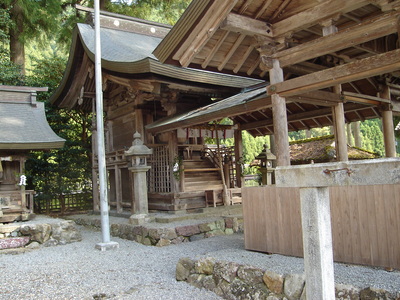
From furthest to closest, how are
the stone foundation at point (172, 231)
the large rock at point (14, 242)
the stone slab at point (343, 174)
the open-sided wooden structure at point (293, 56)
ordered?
the large rock at point (14, 242) < the stone foundation at point (172, 231) < the open-sided wooden structure at point (293, 56) < the stone slab at point (343, 174)

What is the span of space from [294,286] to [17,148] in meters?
8.36

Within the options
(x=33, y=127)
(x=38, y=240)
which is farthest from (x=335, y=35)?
(x=33, y=127)

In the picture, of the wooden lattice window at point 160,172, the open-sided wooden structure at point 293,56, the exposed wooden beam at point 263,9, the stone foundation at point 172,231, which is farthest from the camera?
the wooden lattice window at point 160,172

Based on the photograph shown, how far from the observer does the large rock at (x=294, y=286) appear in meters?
3.72

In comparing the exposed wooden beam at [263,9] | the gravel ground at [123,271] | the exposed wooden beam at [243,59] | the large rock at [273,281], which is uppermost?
the exposed wooden beam at [263,9]

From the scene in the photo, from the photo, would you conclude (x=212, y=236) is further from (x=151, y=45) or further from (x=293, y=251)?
(x=151, y=45)

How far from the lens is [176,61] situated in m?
5.98

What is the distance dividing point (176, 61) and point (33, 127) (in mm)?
6726

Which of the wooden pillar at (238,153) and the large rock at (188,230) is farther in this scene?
the wooden pillar at (238,153)

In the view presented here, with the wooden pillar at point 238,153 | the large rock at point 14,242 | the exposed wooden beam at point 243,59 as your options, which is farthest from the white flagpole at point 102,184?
the wooden pillar at point 238,153

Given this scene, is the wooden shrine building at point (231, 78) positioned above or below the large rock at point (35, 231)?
above

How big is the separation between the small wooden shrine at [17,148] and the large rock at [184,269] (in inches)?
238

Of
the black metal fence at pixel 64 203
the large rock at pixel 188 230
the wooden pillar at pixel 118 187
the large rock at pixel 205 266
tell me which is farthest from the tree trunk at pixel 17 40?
the large rock at pixel 205 266

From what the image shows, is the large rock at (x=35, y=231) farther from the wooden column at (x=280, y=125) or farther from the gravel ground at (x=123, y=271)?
the wooden column at (x=280, y=125)
